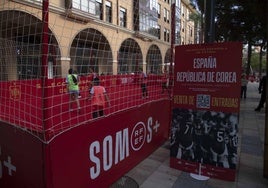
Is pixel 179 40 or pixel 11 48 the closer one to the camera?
pixel 11 48

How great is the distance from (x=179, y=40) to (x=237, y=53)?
143 inches

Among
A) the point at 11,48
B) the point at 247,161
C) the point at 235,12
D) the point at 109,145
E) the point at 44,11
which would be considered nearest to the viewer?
the point at 44,11

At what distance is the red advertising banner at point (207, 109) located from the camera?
4.25 m

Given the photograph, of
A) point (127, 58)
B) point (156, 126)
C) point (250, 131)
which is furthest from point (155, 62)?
point (250, 131)

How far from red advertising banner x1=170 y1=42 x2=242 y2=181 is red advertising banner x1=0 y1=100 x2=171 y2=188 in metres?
0.83

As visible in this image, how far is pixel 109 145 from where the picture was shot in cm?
409

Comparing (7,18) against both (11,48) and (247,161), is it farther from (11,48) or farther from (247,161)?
(247,161)

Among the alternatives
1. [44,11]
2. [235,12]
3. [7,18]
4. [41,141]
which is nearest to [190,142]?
[41,141]

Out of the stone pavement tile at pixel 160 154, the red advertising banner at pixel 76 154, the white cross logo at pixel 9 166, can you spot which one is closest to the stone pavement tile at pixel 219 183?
the stone pavement tile at pixel 160 154

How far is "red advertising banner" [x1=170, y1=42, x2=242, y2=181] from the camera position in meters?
4.25

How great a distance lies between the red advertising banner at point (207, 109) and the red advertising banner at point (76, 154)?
828 mm

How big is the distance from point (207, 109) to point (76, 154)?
225 centimetres

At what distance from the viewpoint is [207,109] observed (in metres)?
4.49

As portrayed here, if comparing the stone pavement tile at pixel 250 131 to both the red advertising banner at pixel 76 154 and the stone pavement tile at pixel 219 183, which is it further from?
the red advertising banner at pixel 76 154
